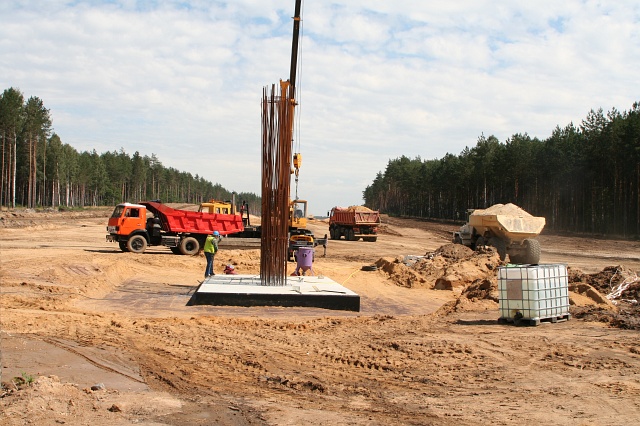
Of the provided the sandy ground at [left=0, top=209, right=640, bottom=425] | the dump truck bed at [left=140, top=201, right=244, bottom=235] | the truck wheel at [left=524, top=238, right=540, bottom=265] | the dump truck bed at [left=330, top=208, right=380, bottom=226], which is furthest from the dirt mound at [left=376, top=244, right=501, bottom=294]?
the dump truck bed at [left=330, top=208, right=380, bottom=226]

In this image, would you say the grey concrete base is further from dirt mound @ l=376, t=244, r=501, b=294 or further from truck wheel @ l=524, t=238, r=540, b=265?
truck wheel @ l=524, t=238, r=540, b=265

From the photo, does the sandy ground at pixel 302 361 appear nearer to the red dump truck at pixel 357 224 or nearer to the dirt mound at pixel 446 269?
the dirt mound at pixel 446 269

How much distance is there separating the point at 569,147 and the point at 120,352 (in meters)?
61.9

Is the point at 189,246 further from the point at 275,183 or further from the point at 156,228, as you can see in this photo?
the point at 275,183

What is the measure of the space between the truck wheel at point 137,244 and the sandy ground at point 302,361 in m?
A: 10.4

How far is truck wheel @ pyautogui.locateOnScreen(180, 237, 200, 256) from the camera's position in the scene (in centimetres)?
2873

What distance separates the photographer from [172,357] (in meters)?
9.05

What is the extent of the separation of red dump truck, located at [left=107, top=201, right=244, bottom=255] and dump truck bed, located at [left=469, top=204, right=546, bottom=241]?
42.0ft

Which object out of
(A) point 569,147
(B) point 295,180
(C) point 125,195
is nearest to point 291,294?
(B) point 295,180

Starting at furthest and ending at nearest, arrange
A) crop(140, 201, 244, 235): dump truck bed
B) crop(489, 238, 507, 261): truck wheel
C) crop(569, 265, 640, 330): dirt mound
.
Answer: crop(140, 201, 244, 235): dump truck bed → crop(489, 238, 507, 261): truck wheel → crop(569, 265, 640, 330): dirt mound

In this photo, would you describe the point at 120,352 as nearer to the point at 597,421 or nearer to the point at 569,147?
the point at 597,421

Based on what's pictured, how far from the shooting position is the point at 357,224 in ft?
142

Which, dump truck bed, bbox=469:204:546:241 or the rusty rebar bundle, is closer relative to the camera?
the rusty rebar bundle

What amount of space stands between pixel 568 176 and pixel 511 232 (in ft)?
133
